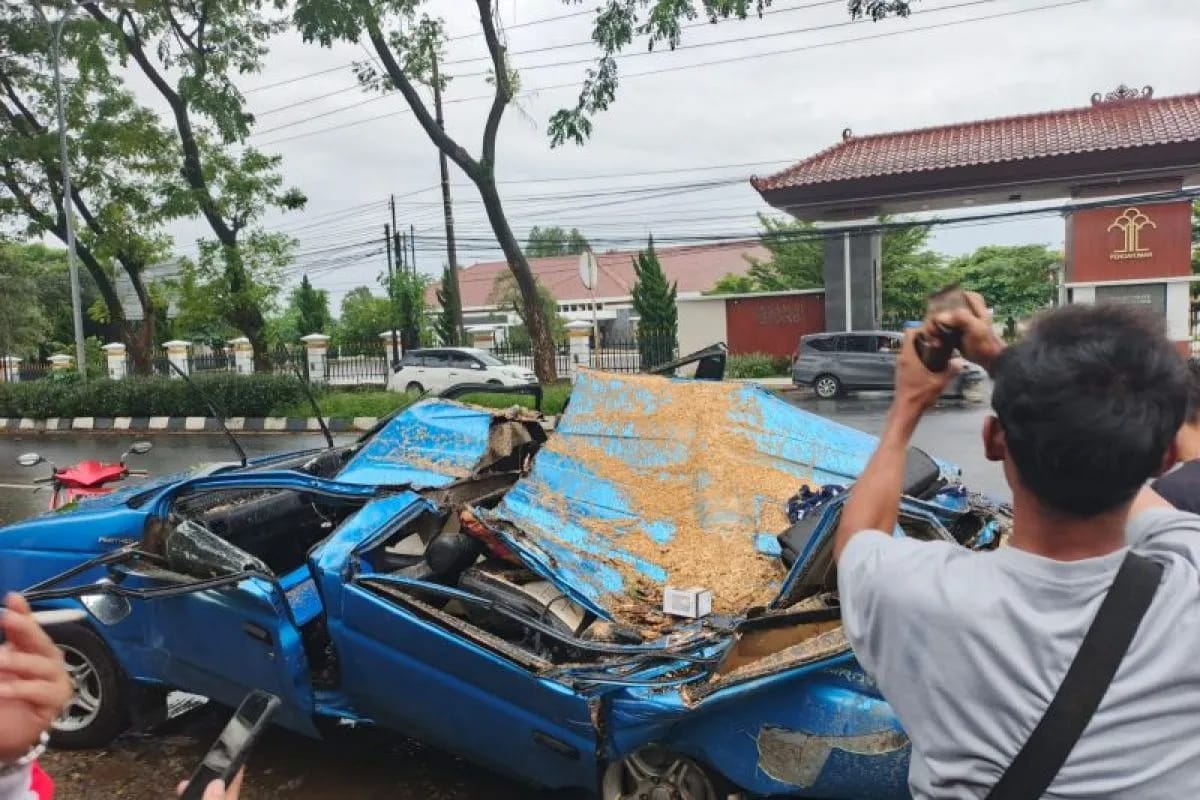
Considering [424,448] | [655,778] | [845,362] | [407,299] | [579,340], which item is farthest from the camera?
[407,299]

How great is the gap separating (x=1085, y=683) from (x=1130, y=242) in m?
21.7

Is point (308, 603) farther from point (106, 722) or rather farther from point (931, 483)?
point (931, 483)

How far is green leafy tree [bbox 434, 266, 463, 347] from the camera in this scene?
2481cm

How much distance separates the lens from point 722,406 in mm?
3877

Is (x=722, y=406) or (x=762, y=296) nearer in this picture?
(x=722, y=406)

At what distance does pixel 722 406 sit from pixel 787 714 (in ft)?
5.52

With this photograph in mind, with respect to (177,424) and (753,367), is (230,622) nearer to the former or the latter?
(177,424)

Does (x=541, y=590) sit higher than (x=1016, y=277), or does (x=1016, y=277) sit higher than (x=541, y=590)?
(x=1016, y=277)

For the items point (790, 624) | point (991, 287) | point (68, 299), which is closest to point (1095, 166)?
point (991, 287)

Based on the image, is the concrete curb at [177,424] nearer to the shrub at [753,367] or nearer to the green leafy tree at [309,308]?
the shrub at [753,367]

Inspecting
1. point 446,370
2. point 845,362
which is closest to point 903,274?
point 845,362

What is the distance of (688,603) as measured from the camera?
2.88 meters

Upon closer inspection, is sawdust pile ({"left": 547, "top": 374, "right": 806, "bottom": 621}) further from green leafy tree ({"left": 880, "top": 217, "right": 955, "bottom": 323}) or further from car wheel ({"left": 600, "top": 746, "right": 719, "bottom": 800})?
green leafy tree ({"left": 880, "top": 217, "right": 955, "bottom": 323})

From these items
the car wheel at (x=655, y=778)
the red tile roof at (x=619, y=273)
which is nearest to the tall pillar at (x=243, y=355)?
the car wheel at (x=655, y=778)
